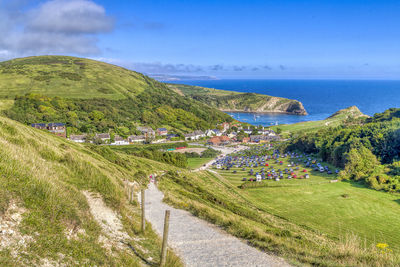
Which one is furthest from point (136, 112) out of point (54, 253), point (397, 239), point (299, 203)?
point (54, 253)

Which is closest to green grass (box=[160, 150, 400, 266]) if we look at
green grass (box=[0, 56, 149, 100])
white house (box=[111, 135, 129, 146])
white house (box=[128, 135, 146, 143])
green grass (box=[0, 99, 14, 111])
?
white house (box=[111, 135, 129, 146])

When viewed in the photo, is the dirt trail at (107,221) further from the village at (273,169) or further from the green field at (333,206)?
the village at (273,169)

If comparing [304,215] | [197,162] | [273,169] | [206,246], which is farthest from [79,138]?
[206,246]

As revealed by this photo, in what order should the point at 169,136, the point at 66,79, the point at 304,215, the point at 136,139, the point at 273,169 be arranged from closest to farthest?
1. the point at 304,215
2. the point at 273,169
3. the point at 136,139
4. the point at 169,136
5. the point at 66,79

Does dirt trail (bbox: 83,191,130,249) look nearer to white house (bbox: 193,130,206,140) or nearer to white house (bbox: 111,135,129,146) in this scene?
white house (bbox: 111,135,129,146)

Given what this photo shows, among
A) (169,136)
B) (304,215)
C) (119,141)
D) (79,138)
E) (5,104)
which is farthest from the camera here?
(169,136)

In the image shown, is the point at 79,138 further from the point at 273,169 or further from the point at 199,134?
the point at 273,169
